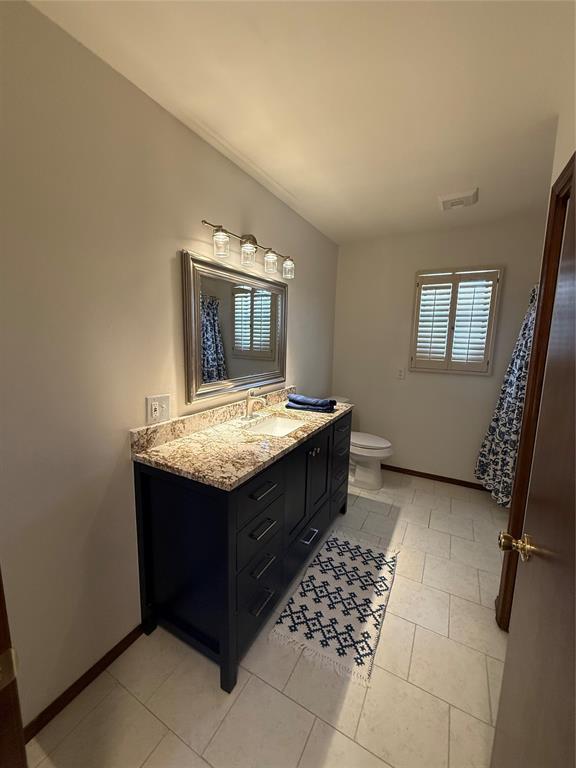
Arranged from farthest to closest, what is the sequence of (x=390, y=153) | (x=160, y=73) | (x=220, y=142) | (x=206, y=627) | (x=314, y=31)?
(x=390, y=153), (x=220, y=142), (x=206, y=627), (x=160, y=73), (x=314, y=31)

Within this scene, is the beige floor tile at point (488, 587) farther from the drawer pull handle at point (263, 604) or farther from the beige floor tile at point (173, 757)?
the beige floor tile at point (173, 757)

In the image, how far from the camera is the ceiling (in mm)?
1007

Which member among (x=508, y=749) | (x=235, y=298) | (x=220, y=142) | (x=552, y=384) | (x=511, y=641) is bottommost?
(x=508, y=749)

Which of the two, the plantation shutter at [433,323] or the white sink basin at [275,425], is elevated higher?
the plantation shutter at [433,323]

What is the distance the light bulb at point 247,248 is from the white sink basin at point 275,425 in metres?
1.00

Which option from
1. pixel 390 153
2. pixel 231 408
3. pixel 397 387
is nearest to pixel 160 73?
pixel 390 153

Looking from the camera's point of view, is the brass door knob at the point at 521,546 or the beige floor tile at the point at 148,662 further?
the beige floor tile at the point at 148,662

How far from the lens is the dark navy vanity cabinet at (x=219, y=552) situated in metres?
1.22

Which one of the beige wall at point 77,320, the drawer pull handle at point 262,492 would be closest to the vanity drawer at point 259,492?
the drawer pull handle at point 262,492

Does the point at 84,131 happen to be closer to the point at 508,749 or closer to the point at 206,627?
the point at 206,627

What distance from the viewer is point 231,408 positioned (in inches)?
77.2

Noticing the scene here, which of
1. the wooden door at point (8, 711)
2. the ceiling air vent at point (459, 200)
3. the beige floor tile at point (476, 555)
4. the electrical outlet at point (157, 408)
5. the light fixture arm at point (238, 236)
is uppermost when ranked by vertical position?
the ceiling air vent at point (459, 200)

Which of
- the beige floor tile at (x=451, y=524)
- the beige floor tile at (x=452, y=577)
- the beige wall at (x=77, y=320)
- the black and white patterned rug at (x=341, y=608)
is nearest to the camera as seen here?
the beige wall at (x=77, y=320)

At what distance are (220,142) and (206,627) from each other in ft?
7.62
